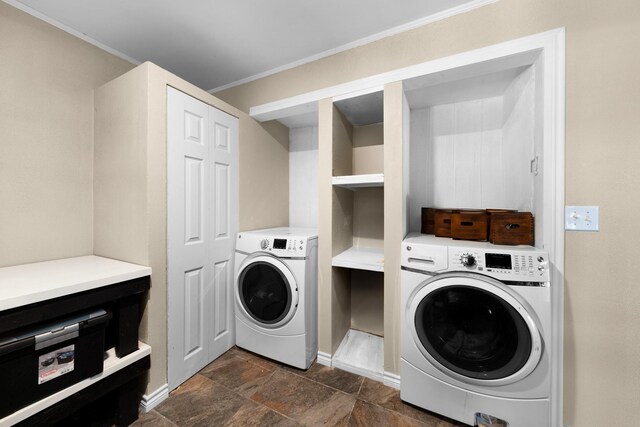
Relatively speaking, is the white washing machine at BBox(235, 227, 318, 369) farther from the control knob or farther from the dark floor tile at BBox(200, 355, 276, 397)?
the control knob

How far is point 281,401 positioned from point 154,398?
761 millimetres

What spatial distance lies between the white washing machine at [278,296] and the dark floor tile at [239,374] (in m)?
0.11

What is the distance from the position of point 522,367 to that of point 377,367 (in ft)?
2.99

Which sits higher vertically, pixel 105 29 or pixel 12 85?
pixel 105 29

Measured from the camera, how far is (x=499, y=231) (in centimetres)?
140

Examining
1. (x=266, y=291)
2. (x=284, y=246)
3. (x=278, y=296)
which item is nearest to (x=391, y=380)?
(x=278, y=296)

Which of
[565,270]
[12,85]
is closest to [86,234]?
[12,85]

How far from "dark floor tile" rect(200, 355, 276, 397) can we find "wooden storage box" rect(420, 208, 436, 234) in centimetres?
159

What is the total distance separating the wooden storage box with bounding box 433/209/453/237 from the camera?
1654 millimetres

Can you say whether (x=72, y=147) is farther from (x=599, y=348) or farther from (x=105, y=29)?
(x=599, y=348)

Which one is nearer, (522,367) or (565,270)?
(522,367)

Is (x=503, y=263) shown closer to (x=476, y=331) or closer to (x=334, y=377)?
(x=476, y=331)

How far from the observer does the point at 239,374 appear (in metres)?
1.75

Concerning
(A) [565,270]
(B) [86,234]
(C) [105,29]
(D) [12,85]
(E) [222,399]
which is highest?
(C) [105,29]
